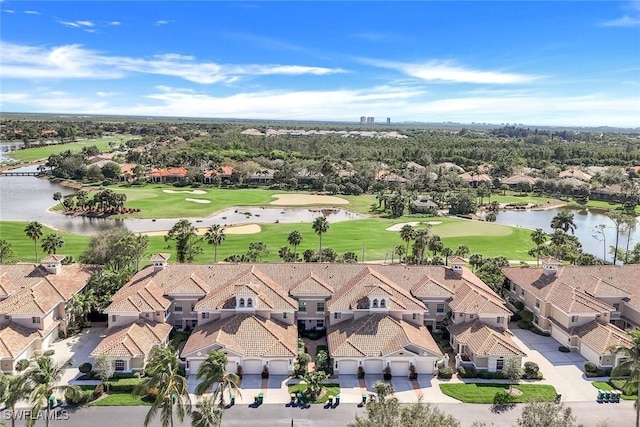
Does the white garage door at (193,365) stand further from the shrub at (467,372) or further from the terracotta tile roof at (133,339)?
the shrub at (467,372)

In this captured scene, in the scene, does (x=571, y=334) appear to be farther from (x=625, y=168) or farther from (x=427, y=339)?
A: (x=625, y=168)

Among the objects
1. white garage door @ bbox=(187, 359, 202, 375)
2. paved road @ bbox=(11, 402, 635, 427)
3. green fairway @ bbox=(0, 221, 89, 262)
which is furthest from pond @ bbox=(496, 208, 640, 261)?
green fairway @ bbox=(0, 221, 89, 262)

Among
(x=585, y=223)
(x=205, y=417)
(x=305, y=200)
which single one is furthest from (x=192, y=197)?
(x=205, y=417)

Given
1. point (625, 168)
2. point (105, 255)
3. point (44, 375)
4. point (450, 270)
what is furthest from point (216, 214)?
point (625, 168)

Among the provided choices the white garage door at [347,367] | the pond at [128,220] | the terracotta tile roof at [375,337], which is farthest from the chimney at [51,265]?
the pond at [128,220]

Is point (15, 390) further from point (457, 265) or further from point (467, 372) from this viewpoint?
point (457, 265)

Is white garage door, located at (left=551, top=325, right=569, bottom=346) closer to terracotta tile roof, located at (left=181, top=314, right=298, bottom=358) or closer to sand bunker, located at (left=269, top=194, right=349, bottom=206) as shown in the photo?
terracotta tile roof, located at (left=181, top=314, right=298, bottom=358)
